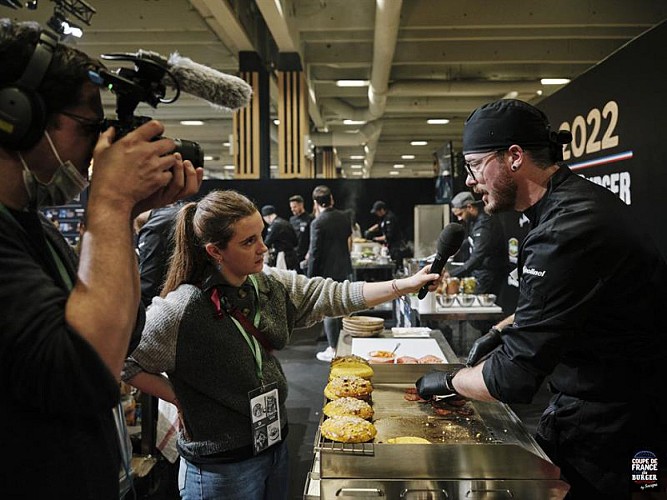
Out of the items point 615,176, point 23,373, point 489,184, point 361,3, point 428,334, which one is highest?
point 361,3

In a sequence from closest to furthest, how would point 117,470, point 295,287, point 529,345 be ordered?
point 117,470 < point 529,345 < point 295,287

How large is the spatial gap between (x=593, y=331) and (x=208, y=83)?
1231mm

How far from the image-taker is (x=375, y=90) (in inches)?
371

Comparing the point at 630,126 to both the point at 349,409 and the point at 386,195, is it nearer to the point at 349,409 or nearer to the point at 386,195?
the point at 349,409

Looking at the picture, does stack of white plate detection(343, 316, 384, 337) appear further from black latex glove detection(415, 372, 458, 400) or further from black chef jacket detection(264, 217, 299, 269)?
black chef jacket detection(264, 217, 299, 269)

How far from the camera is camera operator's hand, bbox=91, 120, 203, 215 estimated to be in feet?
2.77

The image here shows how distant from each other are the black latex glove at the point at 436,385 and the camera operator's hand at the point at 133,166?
3.81ft

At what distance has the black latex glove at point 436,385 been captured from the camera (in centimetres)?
172

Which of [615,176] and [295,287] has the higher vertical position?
[615,176]

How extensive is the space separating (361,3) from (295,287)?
6.38 metres

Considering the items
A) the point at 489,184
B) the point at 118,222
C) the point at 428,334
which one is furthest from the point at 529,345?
the point at 428,334

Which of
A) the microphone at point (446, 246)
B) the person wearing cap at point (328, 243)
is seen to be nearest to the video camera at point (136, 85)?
the microphone at point (446, 246)

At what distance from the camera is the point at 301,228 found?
28.0 ft

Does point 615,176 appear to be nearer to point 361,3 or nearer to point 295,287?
point 295,287
